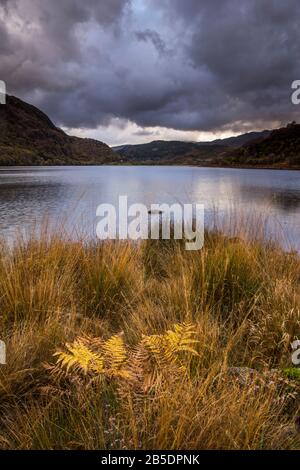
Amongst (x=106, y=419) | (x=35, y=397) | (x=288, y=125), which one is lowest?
(x=35, y=397)

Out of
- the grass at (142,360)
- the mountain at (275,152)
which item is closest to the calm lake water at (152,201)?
the grass at (142,360)

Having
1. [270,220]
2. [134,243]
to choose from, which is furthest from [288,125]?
[134,243]

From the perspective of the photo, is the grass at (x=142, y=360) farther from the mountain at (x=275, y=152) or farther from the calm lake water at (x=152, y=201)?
the mountain at (x=275, y=152)

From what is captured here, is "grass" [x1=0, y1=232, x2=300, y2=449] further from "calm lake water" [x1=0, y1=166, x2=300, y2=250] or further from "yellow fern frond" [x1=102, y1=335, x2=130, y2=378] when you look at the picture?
"calm lake water" [x1=0, y1=166, x2=300, y2=250]

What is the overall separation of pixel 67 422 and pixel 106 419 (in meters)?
0.35

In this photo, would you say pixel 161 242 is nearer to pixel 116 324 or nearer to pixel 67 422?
pixel 116 324

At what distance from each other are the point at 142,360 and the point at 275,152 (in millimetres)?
132780

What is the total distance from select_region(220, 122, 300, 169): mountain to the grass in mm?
104293

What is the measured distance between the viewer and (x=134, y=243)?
7.71 meters

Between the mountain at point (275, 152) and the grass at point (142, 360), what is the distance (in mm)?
104293

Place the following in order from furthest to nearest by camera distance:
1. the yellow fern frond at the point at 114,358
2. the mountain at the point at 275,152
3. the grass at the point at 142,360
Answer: the mountain at the point at 275,152
the yellow fern frond at the point at 114,358
the grass at the point at 142,360

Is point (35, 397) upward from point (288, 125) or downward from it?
downward

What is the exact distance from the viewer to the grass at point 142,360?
6.38ft

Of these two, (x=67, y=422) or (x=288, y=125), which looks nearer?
(x=67, y=422)
